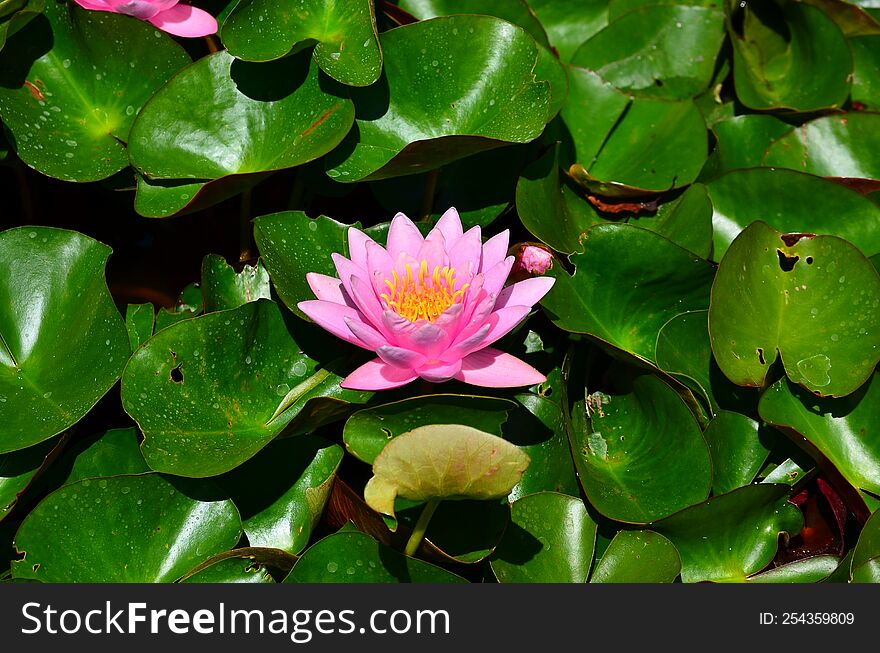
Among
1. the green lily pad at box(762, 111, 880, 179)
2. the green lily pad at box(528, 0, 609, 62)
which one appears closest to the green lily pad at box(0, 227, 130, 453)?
the green lily pad at box(528, 0, 609, 62)

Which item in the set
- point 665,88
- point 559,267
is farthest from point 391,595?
point 665,88

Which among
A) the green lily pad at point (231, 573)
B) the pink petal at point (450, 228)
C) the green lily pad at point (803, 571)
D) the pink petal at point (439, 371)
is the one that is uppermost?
the pink petal at point (450, 228)

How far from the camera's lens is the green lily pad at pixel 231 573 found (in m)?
1.43

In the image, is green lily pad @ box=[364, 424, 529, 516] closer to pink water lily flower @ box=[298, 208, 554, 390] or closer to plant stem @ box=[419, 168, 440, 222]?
pink water lily flower @ box=[298, 208, 554, 390]

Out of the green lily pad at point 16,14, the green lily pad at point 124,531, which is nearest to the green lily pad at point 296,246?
the green lily pad at point 124,531

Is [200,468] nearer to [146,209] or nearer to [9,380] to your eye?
[9,380]

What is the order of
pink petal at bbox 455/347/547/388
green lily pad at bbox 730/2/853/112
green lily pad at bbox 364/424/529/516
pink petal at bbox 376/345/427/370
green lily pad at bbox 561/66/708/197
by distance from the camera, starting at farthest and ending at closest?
green lily pad at bbox 730/2/853/112, green lily pad at bbox 561/66/708/197, pink petal at bbox 455/347/547/388, pink petal at bbox 376/345/427/370, green lily pad at bbox 364/424/529/516

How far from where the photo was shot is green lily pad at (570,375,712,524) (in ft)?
5.16

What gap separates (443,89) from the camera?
72.3 inches

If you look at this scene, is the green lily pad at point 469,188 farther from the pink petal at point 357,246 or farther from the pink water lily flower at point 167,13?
the pink water lily flower at point 167,13

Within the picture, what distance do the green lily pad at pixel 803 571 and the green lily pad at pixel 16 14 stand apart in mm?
1771

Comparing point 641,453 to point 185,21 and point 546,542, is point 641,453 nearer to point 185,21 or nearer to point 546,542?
point 546,542

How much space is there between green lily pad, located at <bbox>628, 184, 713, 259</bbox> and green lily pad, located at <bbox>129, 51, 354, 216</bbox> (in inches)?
29.0

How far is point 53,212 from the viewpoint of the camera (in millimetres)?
2129
